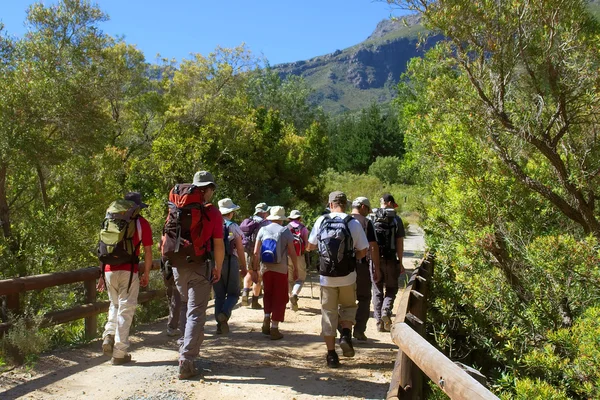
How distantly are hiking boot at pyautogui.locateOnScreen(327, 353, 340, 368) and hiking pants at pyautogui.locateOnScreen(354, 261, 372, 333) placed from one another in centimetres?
135

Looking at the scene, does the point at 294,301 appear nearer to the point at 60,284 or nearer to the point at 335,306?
the point at 335,306

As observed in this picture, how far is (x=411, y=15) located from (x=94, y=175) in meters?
8.36

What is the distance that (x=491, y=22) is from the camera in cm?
645

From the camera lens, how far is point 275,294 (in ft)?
25.9

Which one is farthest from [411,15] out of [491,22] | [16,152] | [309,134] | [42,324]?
[309,134]

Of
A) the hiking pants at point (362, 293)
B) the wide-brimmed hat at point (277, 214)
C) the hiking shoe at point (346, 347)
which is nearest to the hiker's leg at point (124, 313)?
the hiking shoe at point (346, 347)

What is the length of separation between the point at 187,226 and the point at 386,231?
11.8ft

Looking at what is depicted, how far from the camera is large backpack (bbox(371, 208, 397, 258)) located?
27.7 feet

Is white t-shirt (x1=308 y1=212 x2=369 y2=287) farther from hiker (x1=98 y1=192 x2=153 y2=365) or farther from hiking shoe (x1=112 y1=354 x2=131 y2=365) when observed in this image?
hiking shoe (x1=112 y1=354 x2=131 y2=365)

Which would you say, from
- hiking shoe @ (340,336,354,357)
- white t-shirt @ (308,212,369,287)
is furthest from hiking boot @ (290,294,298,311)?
white t-shirt @ (308,212,369,287)

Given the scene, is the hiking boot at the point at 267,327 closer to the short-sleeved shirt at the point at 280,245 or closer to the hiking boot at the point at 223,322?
the hiking boot at the point at 223,322

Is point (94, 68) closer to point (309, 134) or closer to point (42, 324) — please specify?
point (42, 324)

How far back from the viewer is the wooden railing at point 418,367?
9.51ft

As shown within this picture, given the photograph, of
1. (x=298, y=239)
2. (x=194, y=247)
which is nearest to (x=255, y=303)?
(x=298, y=239)
